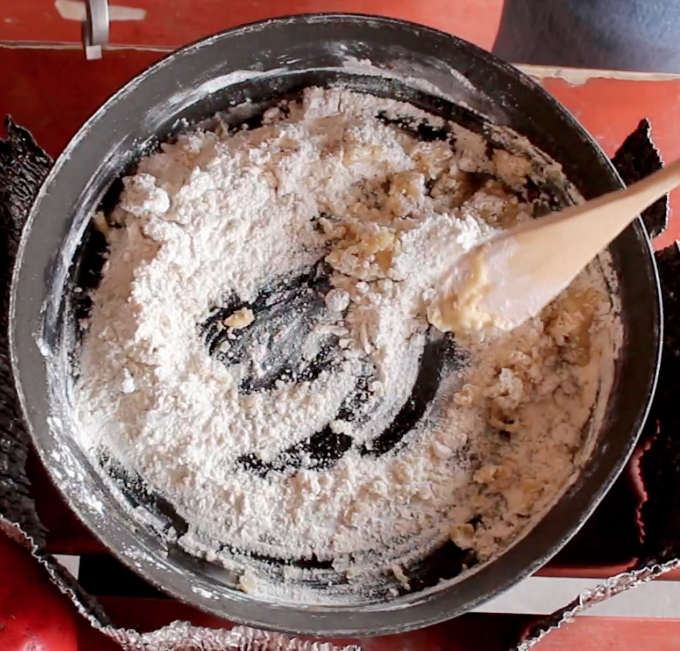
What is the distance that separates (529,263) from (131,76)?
1.52 ft

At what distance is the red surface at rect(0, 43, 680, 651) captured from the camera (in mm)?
860

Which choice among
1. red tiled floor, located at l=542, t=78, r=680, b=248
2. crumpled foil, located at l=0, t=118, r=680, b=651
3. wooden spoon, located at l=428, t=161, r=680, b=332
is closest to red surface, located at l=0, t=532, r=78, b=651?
crumpled foil, located at l=0, t=118, r=680, b=651

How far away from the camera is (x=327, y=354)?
83 centimetres

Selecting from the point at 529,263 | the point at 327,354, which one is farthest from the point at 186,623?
the point at 529,263

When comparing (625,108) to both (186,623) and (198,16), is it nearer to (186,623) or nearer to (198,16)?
(198,16)

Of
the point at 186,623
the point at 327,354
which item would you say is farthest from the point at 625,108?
the point at 186,623

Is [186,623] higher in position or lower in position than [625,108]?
lower

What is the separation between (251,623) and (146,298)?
0.29m

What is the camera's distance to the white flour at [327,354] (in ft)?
2.58

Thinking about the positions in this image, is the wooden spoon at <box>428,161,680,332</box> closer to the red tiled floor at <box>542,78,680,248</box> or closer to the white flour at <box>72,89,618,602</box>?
the white flour at <box>72,89,618,602</box>

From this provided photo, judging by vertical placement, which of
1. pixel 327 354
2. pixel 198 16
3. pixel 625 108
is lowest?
pixel 327 354

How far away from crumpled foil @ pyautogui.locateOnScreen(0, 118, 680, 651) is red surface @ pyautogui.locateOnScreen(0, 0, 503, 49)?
0.56 ft

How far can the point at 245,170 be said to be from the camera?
79 centimetres

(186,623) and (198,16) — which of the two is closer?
(186,623)
